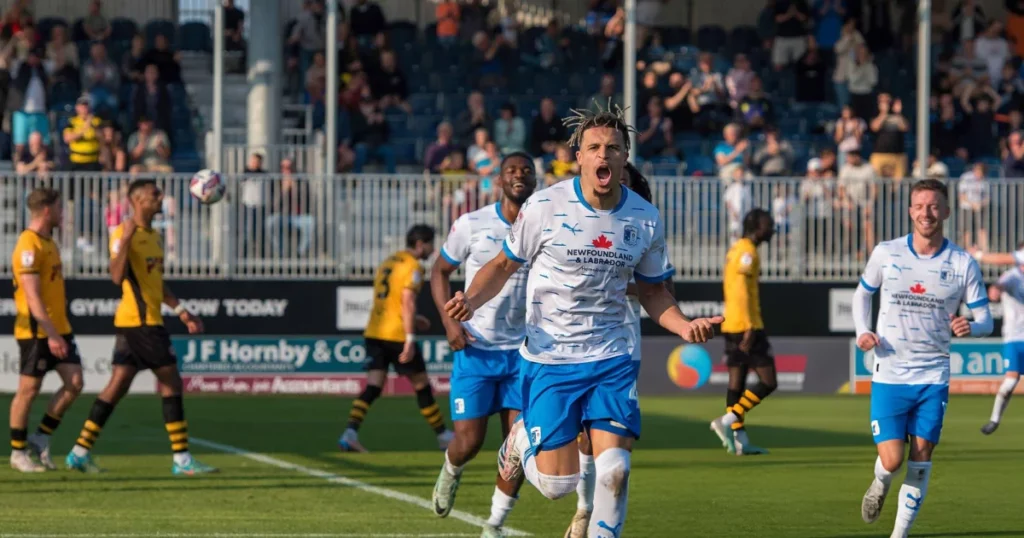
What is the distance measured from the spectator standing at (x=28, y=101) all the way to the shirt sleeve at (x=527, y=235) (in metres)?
18.9

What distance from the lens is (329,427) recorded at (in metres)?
18.3

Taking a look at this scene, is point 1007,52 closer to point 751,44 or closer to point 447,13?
point 751,44

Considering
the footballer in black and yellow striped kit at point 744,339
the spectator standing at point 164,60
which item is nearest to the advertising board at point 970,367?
the footballer in black and yellow striped kit at point 744,339

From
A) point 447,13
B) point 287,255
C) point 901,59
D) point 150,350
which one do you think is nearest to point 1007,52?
point 901,59

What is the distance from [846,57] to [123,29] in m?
12.6

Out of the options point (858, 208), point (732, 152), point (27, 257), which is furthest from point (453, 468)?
point (732, 152)

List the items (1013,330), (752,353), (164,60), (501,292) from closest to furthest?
(501,292)
(752,353)
(1013,330)
(164,60)

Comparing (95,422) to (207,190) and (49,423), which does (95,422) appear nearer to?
(49,423)

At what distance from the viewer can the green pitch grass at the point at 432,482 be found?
1073 cm

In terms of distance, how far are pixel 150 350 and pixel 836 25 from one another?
19955 mm

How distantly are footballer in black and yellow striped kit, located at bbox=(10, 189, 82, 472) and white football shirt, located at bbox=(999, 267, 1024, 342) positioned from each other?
974 cm

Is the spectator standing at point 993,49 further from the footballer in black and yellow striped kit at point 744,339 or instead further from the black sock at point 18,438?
the black sock at point 18,438

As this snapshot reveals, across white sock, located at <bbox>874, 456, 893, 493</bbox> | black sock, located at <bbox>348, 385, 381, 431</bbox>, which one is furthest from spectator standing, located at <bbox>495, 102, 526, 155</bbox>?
white sock, located at <bbox>874, 456, 893, 493</bbox>

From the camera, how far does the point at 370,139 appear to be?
26891 mm
